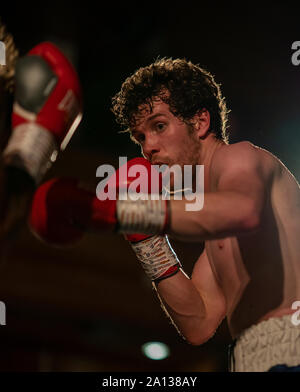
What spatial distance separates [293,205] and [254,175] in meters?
0.24

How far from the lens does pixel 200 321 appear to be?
2168 mm

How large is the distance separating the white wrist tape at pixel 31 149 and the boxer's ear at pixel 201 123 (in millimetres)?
683

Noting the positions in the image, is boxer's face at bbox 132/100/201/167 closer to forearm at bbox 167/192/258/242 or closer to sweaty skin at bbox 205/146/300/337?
sweaty skin at bbox 205/146/300/337

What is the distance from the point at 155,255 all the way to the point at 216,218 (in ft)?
1.82

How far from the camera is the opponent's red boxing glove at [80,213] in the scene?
62.6 inches

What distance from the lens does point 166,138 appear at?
2.10 m

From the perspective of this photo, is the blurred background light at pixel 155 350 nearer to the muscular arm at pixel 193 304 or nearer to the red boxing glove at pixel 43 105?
the muscular arm at pixel 193 304

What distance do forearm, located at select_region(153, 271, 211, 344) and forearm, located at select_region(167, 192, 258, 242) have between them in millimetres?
554

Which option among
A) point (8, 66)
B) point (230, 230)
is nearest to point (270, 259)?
point (230, 230)

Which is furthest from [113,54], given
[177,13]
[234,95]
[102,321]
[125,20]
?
[102,321]

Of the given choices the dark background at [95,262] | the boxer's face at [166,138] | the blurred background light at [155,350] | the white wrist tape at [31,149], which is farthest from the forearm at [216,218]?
the blurred background light at [155,350]

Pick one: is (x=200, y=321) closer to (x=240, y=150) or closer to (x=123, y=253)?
(x=240, y=150)

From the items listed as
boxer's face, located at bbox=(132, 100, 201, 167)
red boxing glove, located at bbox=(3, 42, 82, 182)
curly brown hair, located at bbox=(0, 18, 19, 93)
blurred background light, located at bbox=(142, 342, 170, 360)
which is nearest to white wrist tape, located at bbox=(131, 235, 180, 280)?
boxer's face, located at bbox=(132, 100, 201, 167)

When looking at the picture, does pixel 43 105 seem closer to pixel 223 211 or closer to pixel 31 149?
pixel 31 149
